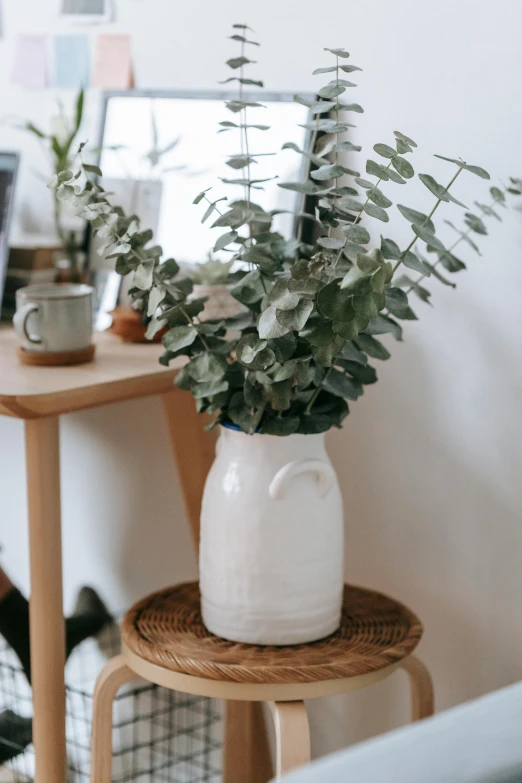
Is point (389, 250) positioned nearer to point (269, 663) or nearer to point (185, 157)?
point (269, 663)

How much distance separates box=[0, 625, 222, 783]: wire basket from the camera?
1.57 meters

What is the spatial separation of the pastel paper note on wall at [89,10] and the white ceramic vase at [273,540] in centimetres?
85

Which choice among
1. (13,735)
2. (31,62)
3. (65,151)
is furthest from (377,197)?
(13,735)

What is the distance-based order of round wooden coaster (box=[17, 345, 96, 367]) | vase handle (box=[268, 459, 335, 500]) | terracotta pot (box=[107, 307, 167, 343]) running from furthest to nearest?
terracotta pot (box=[107, 307, 167, 343]) → round wooden coaster (box=[17, 345, 96, 367]) → vase handle (box=[268, 459, 335, 500])

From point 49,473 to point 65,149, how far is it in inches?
25.4

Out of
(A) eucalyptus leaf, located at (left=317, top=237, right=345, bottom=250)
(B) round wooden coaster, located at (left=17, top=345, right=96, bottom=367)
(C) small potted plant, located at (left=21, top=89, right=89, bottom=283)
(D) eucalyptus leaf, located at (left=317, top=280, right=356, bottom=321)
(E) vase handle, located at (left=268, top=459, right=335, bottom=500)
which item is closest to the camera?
(D) eucalyptus leaf, located at (left=317, top=280, right=356, bottom=321)

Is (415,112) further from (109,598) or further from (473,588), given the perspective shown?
(109,598)

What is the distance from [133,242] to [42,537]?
13.9 inches

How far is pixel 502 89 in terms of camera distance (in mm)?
1081

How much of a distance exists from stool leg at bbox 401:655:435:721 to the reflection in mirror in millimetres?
551

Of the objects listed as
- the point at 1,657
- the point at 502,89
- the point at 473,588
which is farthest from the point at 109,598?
the point at 502,89

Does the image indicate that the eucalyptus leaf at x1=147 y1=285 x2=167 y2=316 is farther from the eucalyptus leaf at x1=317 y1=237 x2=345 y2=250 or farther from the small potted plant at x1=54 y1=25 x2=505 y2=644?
the eucalyptus leaf at x1=317 y1=237 x2=345 y2=250

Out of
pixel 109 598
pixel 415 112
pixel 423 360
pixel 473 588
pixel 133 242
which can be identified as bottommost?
pixel 109 598

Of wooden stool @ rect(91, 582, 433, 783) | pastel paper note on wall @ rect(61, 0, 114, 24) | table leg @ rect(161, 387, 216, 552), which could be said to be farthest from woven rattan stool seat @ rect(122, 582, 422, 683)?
pastel paper note on wall @ rect(61, 0, 114, 24)
